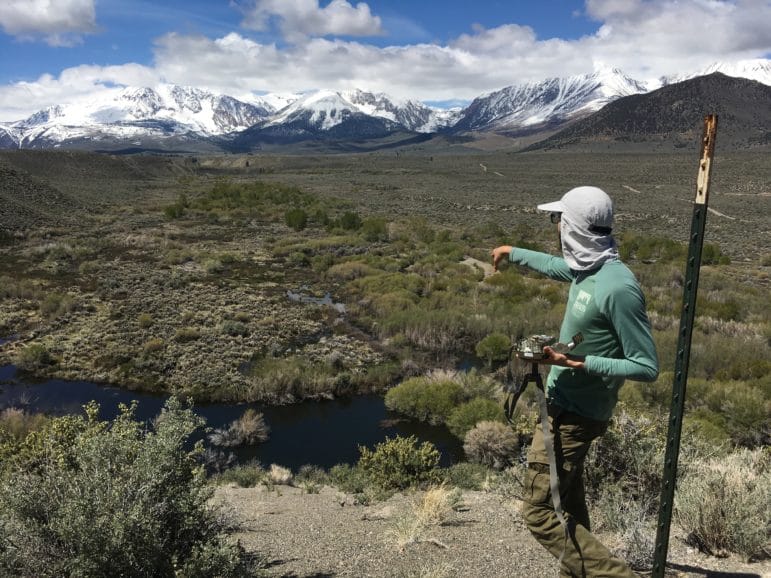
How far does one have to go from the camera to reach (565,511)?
135 inches

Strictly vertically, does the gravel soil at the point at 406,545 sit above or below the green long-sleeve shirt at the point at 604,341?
below

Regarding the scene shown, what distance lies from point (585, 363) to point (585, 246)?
0.69 m

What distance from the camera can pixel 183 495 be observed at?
398 cm

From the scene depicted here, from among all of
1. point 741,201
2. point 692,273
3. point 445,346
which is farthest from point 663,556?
point 741,201

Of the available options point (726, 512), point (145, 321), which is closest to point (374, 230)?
point (145, 321)

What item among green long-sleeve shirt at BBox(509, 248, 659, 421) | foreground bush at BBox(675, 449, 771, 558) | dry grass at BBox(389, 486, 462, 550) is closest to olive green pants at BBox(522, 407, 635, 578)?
green long-sleeve shirt at BBox(509, 248, 659, 421)

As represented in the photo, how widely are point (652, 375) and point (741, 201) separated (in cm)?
7024

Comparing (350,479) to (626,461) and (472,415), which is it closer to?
(472,415)

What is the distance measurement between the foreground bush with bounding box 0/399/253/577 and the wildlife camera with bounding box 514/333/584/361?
2.57 metres

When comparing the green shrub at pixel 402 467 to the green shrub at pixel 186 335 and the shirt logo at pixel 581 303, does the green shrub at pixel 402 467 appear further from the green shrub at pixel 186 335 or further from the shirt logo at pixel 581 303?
the green shrub at pixel 186 335

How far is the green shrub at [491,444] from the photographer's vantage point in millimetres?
10000

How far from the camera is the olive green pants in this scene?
317 cm

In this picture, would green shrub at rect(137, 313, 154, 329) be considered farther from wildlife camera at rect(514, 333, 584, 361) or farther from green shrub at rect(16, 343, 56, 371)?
wildlife camera at rect(514, 333, 584, 361)

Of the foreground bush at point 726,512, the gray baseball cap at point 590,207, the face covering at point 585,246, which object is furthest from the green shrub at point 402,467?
the gray baseball cap at point 590,207
